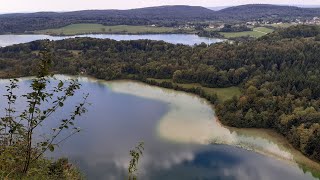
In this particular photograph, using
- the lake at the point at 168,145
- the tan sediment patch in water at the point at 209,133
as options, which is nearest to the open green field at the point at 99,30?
the lake at the point at 168,145

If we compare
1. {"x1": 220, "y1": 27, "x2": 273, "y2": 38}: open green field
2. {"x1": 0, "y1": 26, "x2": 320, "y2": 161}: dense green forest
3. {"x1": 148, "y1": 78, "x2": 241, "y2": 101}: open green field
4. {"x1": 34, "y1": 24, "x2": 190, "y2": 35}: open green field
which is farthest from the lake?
{"x1": 34, "y1": 24, "x2": 190, "y2": 35}: open green field

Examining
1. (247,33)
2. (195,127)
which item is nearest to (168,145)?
(195,127)

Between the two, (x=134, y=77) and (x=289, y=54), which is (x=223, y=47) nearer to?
(x=289, y=54)

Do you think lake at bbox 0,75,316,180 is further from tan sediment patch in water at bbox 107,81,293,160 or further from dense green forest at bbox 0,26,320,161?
dense green forest at bbox 0,26,320,161

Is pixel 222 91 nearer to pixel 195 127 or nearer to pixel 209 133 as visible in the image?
pixel 195 127

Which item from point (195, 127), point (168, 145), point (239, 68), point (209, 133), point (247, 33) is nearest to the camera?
point (168, 145)

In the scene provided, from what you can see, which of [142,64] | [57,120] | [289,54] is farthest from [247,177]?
[142,64]
